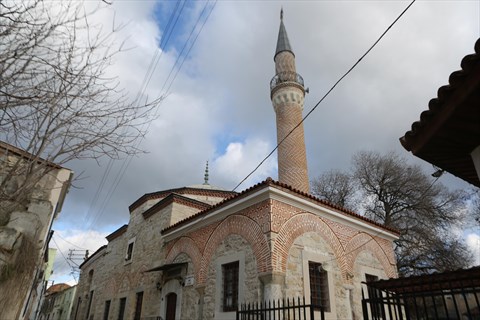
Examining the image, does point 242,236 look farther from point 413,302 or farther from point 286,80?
point 286,80

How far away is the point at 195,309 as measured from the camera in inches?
371

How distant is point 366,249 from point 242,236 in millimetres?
4751

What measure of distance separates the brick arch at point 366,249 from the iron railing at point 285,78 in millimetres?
10397

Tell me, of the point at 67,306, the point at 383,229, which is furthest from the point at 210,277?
the point at 67,306

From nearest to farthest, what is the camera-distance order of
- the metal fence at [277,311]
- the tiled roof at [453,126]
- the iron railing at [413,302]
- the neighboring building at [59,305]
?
the tiled roof at [453,126]
the iron railing at [413,302]
the metal fence at [277,311]
the neighboring building at [59,305]

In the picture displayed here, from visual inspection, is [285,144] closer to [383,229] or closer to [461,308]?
[383,229]

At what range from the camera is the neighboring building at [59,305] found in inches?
1184

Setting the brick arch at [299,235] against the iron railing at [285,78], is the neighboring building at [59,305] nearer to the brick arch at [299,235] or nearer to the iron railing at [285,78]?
the iron railing at [285,78]

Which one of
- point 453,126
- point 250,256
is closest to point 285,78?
point 250,256

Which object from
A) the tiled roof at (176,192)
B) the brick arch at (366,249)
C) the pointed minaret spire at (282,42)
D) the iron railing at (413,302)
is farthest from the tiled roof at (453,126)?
the pointed minaret spire at (282,42)

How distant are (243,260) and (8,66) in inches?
272

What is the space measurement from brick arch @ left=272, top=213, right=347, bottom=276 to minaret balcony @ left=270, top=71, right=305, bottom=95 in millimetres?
10626

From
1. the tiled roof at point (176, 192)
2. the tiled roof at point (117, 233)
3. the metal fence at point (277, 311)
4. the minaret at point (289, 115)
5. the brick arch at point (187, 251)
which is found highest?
the minaret at point (289, 115)

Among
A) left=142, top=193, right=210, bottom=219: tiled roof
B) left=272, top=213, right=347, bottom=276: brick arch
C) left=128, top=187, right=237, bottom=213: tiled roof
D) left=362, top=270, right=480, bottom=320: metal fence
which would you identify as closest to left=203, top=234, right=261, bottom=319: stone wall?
left=272, top=213, right=347, bottom=276: brick arch
